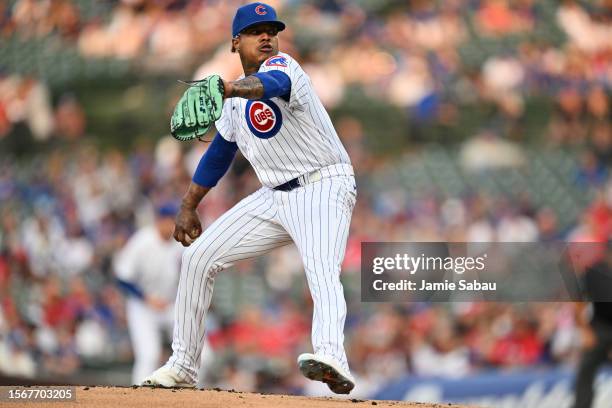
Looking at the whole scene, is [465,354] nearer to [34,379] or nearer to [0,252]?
[34,379]

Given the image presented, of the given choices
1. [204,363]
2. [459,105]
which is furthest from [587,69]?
[204,363]

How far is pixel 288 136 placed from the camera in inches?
158

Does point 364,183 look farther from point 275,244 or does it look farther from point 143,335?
point 275,244

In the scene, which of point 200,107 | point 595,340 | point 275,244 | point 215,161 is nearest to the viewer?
point 200,107

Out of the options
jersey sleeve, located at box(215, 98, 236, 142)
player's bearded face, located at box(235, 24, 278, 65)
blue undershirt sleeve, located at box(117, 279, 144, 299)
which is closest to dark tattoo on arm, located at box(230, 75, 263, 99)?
player's bearded face, located at box(235, 24, 278, 65)

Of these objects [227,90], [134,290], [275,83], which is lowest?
[227,90]

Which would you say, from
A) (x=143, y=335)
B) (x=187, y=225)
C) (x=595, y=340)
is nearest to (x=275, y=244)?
(x=187, y=225)

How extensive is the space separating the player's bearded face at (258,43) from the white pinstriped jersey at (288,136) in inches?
6.2

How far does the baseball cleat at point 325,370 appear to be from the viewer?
3.60m

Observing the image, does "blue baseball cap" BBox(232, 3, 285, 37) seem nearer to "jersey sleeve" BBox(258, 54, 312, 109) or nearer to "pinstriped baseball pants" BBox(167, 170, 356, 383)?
"jersey sleeve" BBox(258, 54, 312, 109)

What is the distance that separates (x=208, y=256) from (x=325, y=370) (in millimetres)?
820

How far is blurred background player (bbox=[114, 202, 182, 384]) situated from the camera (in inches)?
278

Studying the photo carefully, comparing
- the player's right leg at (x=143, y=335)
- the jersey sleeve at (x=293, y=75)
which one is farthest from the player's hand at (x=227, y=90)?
the player's right leg at (x=143, y=335)

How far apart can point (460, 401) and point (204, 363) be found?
1.97 metres
